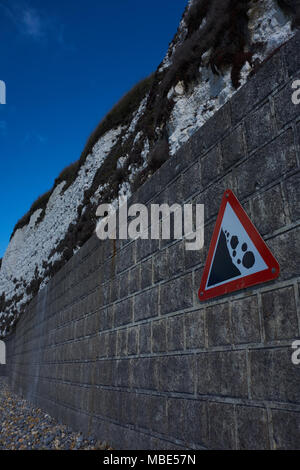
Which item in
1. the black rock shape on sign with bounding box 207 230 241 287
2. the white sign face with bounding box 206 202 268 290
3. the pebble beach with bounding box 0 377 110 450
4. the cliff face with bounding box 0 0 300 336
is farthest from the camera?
the cliff face with bounding box 0 0 300 336

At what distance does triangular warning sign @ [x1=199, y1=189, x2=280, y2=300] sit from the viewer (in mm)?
2354

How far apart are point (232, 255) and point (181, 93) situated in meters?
5.50

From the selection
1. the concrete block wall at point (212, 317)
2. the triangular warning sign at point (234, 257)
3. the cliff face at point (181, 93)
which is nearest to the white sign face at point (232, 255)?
the triangular warning sign at point (234, 257)

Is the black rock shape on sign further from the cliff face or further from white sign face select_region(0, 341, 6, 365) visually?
white sign face select_region(0, 341, 6, 365)

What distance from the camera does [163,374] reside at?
3.38 meters

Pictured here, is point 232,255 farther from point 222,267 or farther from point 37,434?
point 37,434

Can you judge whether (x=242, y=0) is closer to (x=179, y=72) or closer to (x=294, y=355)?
(x=179, y=72)

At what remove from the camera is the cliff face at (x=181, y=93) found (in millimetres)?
6137

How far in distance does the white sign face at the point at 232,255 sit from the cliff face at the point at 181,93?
4.05 meters

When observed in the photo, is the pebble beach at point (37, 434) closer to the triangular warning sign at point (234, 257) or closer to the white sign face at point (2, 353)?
Answer: the triangular warning sign at point (234, 257)

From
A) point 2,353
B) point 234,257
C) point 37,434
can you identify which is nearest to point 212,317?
point 234,257

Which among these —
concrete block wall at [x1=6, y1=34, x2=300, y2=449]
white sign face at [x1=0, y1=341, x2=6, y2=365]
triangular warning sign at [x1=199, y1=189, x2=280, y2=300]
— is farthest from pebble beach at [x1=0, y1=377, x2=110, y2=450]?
white sign face at [x1=0, y1=341, x2=6, y2=365]
